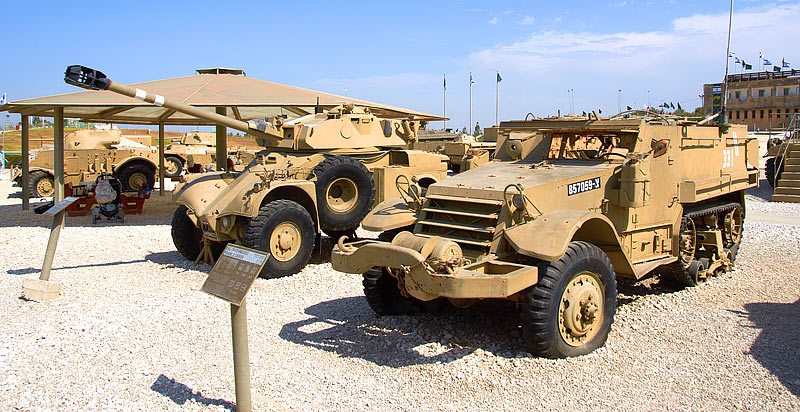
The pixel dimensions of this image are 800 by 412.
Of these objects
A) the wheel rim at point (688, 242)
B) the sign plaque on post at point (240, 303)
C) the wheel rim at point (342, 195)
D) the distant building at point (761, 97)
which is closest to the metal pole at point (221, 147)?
the wheel rim at point (342, 195)

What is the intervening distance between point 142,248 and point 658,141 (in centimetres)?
805

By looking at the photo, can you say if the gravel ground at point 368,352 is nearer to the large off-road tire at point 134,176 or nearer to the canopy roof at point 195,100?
the canopy roof at point 195,100

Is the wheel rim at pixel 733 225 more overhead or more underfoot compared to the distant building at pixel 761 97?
more underfoot

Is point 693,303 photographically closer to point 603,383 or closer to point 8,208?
point 603,383

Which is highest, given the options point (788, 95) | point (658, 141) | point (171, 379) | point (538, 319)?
point (788, 95)

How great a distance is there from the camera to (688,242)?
7.78 metres

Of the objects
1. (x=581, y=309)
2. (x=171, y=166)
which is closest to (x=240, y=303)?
(x=581, y=309)

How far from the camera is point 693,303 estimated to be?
7.21m

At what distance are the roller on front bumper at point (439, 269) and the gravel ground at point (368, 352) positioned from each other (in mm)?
700

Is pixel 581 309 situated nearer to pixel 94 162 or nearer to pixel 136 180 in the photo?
pixel 94 162

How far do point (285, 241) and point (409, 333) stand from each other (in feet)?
10.3

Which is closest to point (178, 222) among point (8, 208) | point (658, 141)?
point (658, 141)

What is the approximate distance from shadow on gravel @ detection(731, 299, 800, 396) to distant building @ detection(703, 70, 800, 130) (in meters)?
33.1

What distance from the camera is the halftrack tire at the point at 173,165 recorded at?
25.6 m
